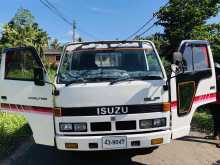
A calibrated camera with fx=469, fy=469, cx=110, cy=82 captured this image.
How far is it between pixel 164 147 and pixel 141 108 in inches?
104

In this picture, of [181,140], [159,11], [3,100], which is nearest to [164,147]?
[181,140]

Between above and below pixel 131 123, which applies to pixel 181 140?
below

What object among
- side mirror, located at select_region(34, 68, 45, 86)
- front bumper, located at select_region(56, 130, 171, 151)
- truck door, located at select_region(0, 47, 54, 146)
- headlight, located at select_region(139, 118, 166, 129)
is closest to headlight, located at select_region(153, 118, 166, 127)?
headlight, located at select_region(139, 118, 166, 129)

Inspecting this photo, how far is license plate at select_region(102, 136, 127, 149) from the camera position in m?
6.93

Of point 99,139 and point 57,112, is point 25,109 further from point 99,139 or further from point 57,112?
point 99,139

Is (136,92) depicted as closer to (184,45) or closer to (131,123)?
(131,123)

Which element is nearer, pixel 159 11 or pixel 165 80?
pixel 165 80

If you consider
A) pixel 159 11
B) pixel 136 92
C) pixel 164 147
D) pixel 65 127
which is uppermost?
pixel 159 11

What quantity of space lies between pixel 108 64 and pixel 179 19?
2700cm

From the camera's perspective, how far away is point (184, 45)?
775 cm

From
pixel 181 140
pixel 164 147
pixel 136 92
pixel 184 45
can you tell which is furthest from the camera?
pixel 181 140

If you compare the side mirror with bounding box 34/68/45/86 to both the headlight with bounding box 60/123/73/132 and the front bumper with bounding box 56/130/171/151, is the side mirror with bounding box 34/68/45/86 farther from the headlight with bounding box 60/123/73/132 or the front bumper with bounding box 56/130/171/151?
the front bumper with bounding box 56/130/171/151

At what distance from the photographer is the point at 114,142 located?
6.94 meters

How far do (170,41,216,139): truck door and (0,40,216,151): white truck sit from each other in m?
0.01
